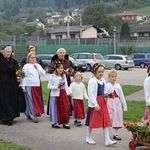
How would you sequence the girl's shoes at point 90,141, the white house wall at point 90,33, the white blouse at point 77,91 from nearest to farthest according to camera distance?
the girl's shoes at point 90,141, the white blouse at point 77,91, the white house wall at point 90,33

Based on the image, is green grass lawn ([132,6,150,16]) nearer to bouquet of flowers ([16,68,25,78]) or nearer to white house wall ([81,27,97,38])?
white house wall ([81,27,97,38])

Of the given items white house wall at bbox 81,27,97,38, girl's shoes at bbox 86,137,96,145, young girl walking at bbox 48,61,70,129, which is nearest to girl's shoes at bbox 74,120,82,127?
young girl walking at bbox 48,61,70,129

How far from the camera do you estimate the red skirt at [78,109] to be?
1282cm

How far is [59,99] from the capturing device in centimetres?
1227

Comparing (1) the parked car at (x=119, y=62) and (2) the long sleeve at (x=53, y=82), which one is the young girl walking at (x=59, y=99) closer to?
(2) the long sleeve at (x=53, y=82)

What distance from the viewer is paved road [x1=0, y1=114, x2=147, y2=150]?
10057 mm

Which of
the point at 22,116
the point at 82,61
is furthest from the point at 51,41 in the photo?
the point at 22,116

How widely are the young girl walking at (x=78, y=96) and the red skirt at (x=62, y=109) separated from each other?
0.64 m

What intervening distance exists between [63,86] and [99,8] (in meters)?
125

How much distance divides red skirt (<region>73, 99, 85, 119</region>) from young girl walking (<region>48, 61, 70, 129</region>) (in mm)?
587

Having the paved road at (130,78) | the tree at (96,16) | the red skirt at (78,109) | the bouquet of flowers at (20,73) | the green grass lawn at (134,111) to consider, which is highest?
the tree at (96,16)

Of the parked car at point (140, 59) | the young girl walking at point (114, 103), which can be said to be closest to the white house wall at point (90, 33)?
the parked car at point (140, 59)

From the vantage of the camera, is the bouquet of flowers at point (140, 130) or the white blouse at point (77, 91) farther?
the white blouse at point (77, 91)

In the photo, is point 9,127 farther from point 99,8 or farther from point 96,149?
point 99,8
